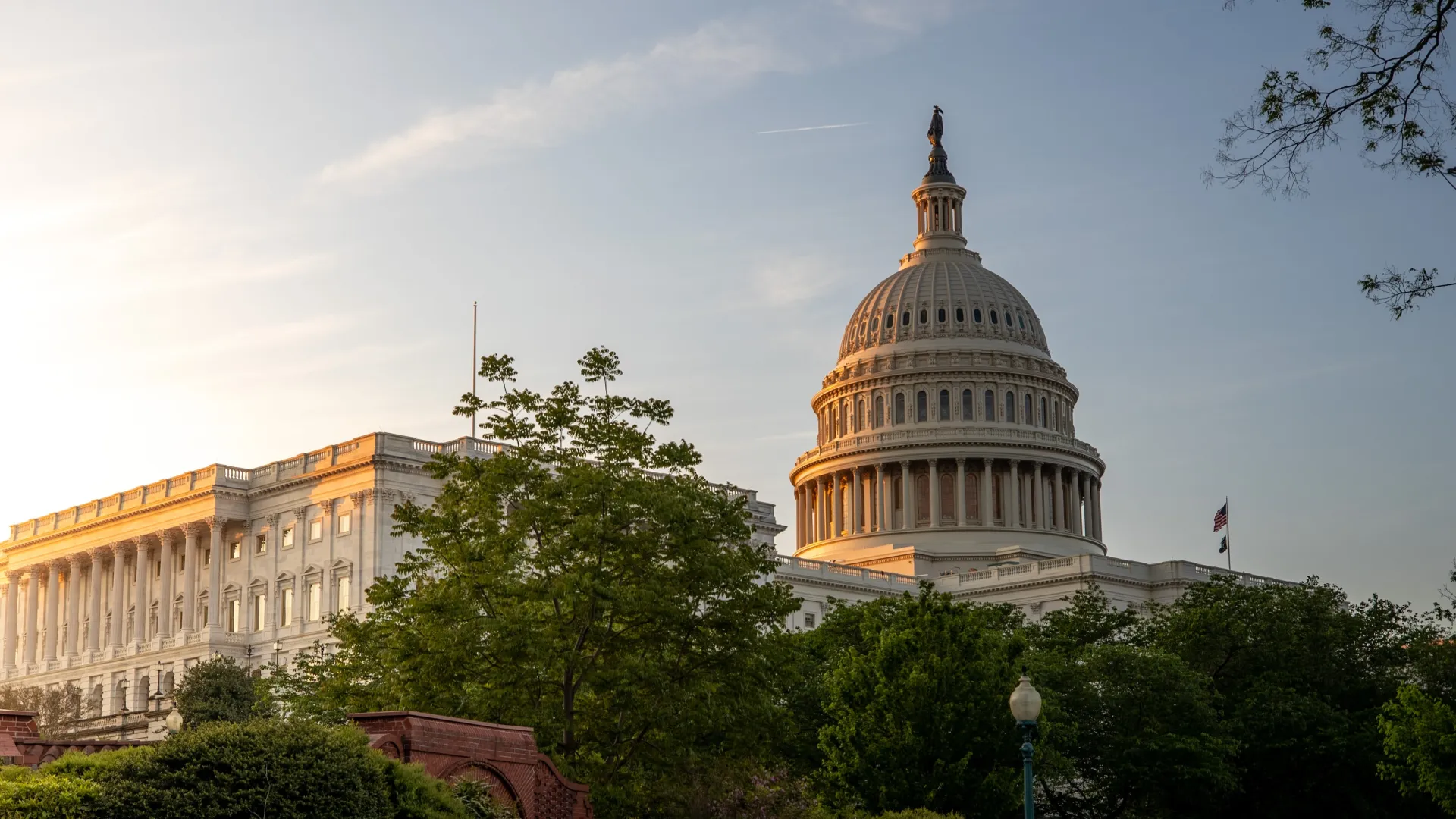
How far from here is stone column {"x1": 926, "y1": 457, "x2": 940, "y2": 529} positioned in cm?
16275

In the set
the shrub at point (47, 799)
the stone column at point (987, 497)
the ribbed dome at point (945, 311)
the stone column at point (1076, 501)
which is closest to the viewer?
the shrub at point (47, 799)

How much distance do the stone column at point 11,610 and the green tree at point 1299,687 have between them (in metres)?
86.2

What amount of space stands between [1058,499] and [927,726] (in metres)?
116

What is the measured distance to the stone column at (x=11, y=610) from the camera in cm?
13725

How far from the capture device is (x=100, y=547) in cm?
12975

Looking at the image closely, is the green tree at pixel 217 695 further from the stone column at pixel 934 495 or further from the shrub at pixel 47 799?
the stone column at pixel 934 495

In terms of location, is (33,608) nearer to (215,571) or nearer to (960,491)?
(215,571)

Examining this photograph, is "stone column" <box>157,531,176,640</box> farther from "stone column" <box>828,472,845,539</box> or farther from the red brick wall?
the red brick wall

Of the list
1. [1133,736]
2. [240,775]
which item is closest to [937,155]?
[1133,736]

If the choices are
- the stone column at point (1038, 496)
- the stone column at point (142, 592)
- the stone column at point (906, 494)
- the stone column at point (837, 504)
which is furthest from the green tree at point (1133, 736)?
the stone column at point (837, 504)

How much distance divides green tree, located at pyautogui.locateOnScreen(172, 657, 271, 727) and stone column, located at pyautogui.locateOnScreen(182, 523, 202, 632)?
26941 mm

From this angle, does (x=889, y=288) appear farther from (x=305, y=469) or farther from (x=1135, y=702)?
(x=1135, y=702)

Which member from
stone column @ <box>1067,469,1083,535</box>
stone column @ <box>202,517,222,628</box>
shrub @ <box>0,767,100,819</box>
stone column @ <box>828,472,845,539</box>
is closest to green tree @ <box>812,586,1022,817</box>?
shrub @ <box>0,767,100,819</box>

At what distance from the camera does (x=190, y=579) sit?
398 feet
